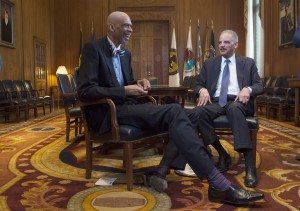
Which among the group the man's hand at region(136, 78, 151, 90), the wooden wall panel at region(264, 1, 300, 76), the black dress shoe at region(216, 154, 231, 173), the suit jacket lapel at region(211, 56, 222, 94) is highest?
the wooden wall panel at region(264, 1, 300, 76)

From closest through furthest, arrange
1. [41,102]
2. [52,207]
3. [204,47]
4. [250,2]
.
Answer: [52,207]
[41,102]
[250,2]
[204,47]

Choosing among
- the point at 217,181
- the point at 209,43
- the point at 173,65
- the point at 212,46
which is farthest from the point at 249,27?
the point at 217,181

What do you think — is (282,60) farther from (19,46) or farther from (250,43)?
(19,46)

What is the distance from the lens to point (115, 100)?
8.43 ft

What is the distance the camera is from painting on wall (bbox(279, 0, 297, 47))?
732cm

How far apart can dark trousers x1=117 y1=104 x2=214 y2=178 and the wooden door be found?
9.07 meters

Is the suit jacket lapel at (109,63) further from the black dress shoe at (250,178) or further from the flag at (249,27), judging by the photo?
the flag at (249,27)

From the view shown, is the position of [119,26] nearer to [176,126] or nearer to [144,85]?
[144,85]

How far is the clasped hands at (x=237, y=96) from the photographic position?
2.75 metres

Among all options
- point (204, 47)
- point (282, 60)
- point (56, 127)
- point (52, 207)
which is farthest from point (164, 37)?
point (52, 207)

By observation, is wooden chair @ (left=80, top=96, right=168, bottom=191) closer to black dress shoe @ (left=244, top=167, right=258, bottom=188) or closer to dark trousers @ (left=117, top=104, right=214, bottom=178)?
dark trousers @ (left=117, top=104, right=214, bottom=178)

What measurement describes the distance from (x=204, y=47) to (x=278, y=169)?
8833 millimetres

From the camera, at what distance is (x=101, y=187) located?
8.13ft

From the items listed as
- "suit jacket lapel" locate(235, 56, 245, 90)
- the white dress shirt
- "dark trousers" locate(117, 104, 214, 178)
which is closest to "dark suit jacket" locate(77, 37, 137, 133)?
"dark trousers" locate(117, 104, 214, 178)
